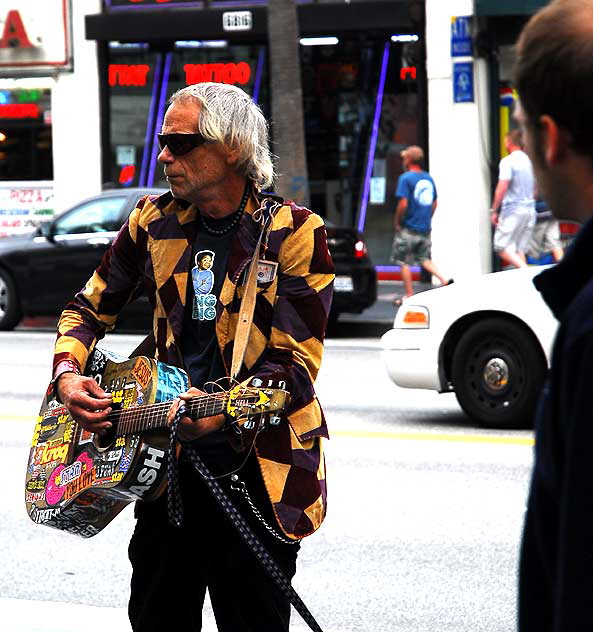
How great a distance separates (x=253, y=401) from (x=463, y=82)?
16.5m

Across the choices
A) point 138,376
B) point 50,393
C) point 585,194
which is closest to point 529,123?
point 585,194

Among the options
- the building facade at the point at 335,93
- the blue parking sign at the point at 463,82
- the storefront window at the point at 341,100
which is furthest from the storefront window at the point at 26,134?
the blue parking sign at the point at 463,82

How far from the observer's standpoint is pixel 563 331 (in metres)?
1.74

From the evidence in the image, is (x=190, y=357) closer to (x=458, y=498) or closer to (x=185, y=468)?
(x=185, y=468)

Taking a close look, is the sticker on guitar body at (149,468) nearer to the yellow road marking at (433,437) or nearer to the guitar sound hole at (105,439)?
the guitar sound hole at (105,439)

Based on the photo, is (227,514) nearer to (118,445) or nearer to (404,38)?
(118,445)

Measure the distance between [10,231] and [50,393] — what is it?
19001 millimetres

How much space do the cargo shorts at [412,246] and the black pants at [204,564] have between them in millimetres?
13862

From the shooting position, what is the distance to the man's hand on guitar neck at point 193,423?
130 inches

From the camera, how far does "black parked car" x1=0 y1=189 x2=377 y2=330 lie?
15.5m

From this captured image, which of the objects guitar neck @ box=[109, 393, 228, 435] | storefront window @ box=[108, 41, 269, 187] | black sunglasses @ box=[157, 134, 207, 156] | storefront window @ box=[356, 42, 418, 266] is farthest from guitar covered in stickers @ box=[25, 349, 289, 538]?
storefront window @ box=[108, 41, 269, 187]

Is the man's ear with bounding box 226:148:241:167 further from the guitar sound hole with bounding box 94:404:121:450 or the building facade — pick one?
the building facade

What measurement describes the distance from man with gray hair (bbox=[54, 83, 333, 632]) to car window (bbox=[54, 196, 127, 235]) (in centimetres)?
1241

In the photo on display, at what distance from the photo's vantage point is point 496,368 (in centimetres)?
949
